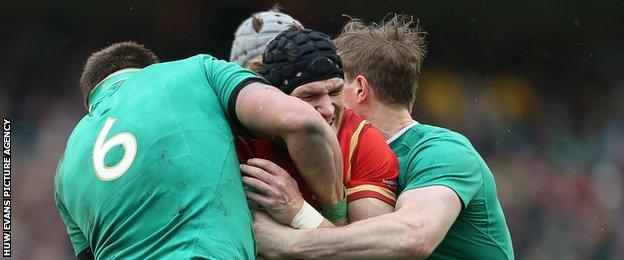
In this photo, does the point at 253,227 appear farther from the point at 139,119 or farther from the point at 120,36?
the point at 120,36

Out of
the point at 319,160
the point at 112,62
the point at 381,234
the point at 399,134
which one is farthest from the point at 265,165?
the point at 399,134

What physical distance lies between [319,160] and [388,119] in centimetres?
115

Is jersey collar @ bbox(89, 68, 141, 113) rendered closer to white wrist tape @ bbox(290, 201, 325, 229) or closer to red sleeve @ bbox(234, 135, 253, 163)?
red sleeve @ bbox(234, 135, 253, 163)

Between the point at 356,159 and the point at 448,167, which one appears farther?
the point at 448,167

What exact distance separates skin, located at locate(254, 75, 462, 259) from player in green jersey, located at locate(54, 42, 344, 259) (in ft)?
0.69

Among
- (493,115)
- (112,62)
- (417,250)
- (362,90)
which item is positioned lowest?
(493,115)

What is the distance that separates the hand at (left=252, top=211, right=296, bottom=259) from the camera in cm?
321

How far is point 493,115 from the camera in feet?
30.6

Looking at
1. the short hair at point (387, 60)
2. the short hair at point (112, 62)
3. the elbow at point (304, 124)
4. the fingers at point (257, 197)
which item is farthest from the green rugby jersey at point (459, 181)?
the short hair at point (112, 62)

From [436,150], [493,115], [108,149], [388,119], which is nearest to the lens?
[108,149]

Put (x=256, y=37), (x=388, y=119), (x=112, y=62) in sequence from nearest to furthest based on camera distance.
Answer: (x=112, y=62)
(x=256, y=37)
(x=388, y=119)

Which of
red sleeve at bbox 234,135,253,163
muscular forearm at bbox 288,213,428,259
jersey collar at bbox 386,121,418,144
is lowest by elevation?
muscular forearm at bbox 288,213,428,259

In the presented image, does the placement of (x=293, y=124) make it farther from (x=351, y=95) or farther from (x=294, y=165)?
(x=351, y=95)

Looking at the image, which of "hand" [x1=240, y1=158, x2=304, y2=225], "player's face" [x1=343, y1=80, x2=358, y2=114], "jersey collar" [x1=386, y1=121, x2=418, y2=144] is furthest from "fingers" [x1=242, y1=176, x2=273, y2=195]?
"player's face" [x1=343, y1=80, x2=358, y2=114]
